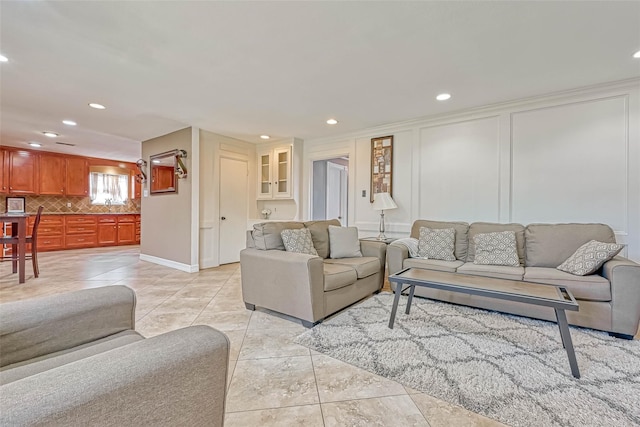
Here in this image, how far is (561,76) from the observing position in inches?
110

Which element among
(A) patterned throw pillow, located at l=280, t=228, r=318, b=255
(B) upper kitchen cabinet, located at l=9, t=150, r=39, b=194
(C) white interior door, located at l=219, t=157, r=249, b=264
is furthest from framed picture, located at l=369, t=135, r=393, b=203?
(B) upper kitchen cabinet, located at l=9, t=150, r=39, b=194

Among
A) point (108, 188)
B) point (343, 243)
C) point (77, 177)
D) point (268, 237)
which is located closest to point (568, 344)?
point (343, 243)

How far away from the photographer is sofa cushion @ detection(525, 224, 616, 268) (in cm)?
280

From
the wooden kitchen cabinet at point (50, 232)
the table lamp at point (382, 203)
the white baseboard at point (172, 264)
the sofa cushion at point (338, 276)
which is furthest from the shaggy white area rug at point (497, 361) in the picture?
the wooden kitchen cabinet at point (50, 232)

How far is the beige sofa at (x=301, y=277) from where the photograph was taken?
8.07 feet

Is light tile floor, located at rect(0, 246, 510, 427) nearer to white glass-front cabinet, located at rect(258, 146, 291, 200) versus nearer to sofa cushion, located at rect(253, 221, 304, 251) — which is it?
sofa cushion, located at rect(253, 221, 304, 251)

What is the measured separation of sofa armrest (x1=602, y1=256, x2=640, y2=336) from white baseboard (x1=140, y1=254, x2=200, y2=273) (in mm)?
4869

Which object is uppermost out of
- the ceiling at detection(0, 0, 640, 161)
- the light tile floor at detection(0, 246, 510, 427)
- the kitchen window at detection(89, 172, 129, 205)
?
the ceiling at detection(0, 0, 640, 161)

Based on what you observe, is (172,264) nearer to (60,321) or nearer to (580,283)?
(60,321)

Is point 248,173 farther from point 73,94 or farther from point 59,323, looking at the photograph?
point 59,323

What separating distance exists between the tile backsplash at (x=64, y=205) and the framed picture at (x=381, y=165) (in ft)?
23.4

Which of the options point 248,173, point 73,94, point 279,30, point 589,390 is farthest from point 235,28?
point 248,173

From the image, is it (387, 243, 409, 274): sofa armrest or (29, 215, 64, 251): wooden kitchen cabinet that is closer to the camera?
(387, 243, 409, 274): sofa armrest

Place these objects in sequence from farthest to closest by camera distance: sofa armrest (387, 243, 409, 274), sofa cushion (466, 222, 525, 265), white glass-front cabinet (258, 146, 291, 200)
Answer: white glass-front cabinet (258, 146, 291, 200) → sofa armrest (387, 243, 409, 274) → sofa cushion (466, 222, 525, 265)
